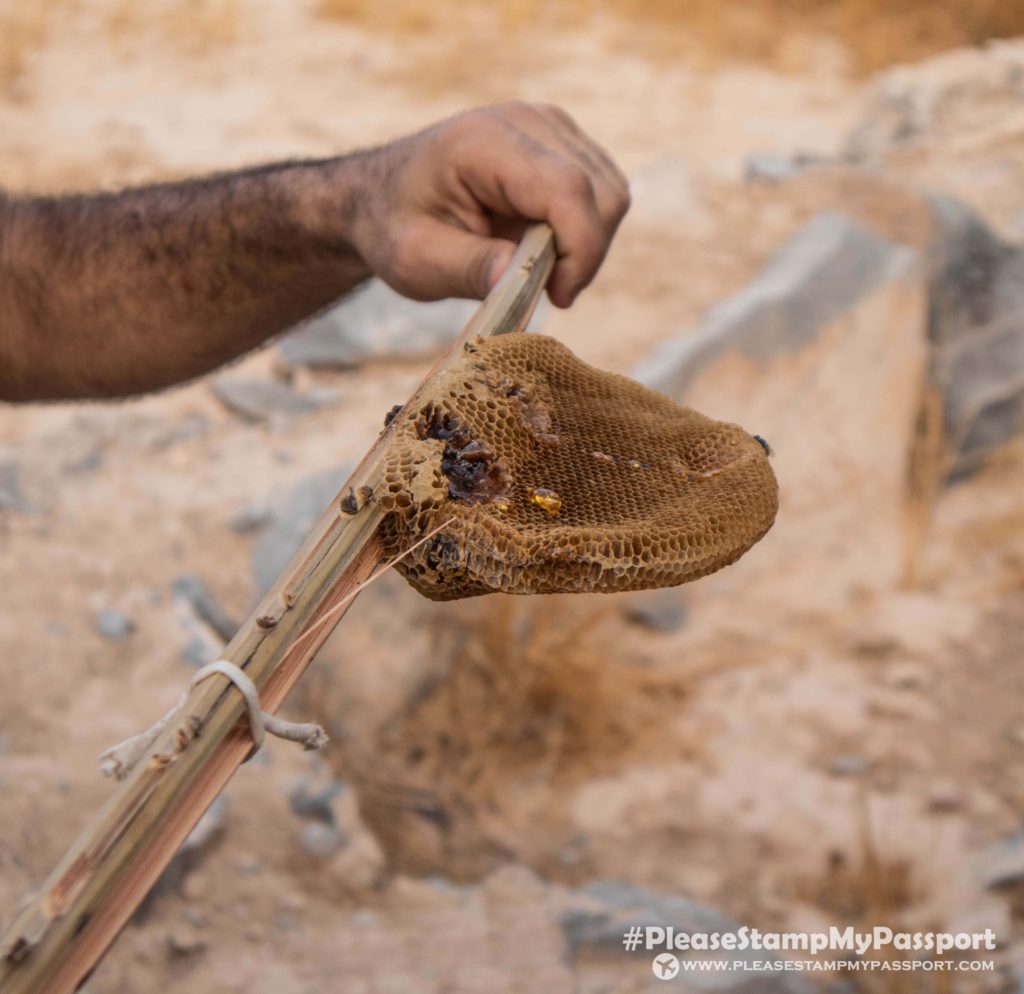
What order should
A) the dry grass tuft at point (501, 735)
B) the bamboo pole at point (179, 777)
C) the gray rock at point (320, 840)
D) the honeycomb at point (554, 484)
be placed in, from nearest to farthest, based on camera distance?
the bamboo pole at point (179, 777) → the honeycomb at point (554, 484) → the gray rock at point (320, 840) → the dry grass tuft at point (501, 735)

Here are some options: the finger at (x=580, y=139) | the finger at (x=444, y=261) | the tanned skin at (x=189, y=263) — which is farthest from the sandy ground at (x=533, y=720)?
the finger at (x=580, y=139)

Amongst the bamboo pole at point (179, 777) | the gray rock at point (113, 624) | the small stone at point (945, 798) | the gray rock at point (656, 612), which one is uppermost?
the gray rock at point (656, 612)

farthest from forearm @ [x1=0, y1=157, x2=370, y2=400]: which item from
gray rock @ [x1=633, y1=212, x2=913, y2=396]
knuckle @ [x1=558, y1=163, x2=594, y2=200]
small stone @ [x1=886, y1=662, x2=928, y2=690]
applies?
small stone @ [x1=886, y1=662, x2=928, y2=690]

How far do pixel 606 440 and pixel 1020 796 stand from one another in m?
2.14

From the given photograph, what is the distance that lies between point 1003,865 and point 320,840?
154 cm

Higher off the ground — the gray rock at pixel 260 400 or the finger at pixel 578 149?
the gray rock at pixel 260 400

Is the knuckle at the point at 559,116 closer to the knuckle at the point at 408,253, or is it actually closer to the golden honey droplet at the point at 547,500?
the knuckle at the point at 408,253

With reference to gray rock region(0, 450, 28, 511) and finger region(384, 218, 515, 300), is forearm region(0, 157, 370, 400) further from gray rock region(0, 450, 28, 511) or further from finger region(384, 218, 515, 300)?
gray rock region(0, 450, 28, 511)

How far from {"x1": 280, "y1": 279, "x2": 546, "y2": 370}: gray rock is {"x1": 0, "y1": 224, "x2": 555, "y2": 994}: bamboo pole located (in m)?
2.72

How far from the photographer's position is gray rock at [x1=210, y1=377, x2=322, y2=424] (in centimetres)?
363

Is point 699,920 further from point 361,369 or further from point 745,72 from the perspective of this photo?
point 745,72

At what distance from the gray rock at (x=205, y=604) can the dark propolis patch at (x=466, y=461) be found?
182cm

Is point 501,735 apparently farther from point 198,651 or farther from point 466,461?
point 466,461

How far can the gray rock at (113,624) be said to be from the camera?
2695 millimetres
